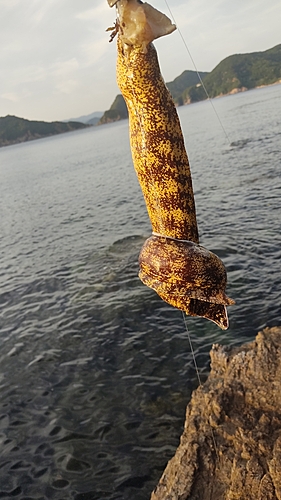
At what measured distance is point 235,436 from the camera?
21.7 feet

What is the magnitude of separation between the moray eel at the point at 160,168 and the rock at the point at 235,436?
13.2ft

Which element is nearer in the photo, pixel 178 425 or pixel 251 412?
pixel 251 412

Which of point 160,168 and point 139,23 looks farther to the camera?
point 160,168

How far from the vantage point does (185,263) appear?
2918 mm

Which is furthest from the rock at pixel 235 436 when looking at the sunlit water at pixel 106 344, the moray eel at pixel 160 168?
the moray eel at pixel 160 168

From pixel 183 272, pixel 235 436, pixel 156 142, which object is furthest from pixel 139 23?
pixel 235 436

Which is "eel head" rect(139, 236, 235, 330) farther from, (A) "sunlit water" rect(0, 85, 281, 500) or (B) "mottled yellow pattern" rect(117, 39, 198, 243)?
(A) "sunlit water" rect(0, 85, 281, 500)

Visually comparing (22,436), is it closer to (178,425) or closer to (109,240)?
(178,425)

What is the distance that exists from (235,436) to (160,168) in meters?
5.74

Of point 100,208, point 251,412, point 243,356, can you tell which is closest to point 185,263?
point 251,412

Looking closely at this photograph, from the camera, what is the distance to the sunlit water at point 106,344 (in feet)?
31.1

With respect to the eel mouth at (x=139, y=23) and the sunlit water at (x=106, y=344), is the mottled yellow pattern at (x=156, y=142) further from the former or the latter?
the sunlit water at (x=106, y=344)

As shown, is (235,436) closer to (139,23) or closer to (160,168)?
(160,168)

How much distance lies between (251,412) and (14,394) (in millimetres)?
8787
